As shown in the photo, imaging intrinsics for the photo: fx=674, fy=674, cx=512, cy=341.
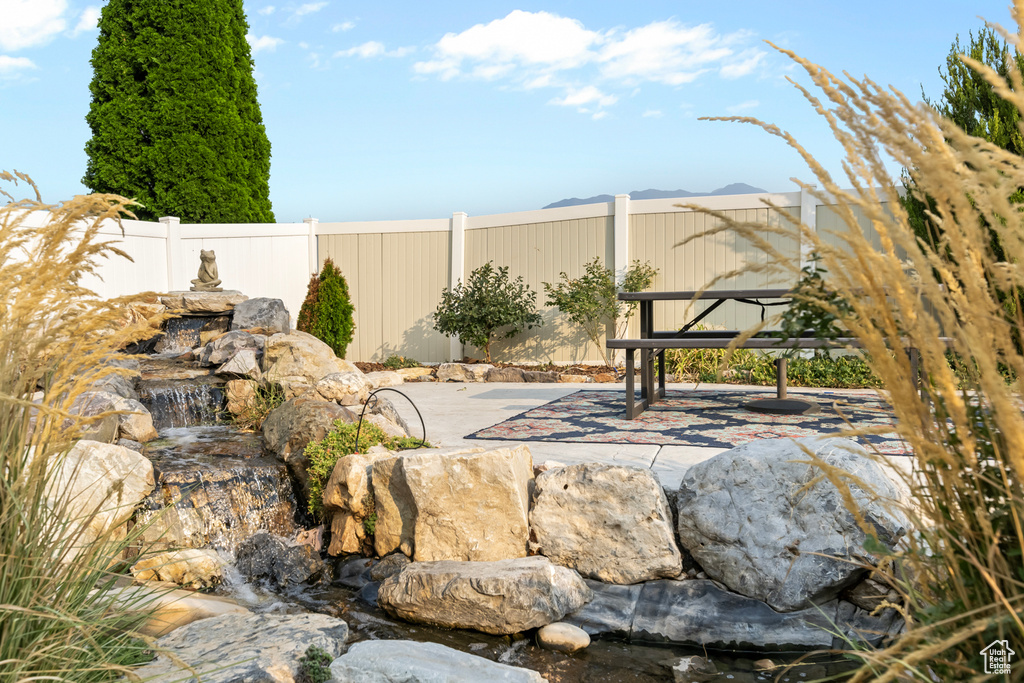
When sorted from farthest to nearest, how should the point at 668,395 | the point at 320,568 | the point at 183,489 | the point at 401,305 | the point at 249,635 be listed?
the point at 401,305 → the point at 668,395 → the point at 183,489 → the point at 320,568 → the point at 249,635

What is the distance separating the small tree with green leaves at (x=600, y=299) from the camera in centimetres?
888

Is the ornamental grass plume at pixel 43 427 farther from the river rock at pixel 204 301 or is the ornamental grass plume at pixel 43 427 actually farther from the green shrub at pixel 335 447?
the river rock at pixel 204 301

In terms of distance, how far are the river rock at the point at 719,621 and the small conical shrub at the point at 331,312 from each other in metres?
7.81

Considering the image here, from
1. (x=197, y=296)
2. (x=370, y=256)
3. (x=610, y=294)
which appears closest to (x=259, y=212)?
(x=370, y=256)

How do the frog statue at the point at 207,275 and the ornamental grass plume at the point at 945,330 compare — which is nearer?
the ornamental grass plume at the point at 945,330

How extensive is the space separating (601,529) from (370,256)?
845cm

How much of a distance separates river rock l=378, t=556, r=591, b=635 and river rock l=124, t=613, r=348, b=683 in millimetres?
472

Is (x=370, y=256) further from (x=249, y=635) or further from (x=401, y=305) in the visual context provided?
(x=249, y=635)

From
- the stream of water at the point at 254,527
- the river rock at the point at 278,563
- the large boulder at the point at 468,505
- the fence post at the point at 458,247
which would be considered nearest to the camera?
the stream of water at the point at 254,527

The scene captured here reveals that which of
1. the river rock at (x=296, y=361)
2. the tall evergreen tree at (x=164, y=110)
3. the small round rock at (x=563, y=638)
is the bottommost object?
the small round rock at (x=563, y=638)

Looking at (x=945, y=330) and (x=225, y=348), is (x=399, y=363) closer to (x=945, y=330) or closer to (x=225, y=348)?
(x=225, y=348)

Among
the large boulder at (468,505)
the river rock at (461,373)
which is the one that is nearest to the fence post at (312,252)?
the river rock at (461,373)

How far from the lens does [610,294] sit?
8.88 m

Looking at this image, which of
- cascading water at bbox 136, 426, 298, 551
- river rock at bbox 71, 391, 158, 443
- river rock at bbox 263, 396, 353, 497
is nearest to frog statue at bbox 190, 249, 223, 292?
river rock at bbox 71, 391, 158, 443
